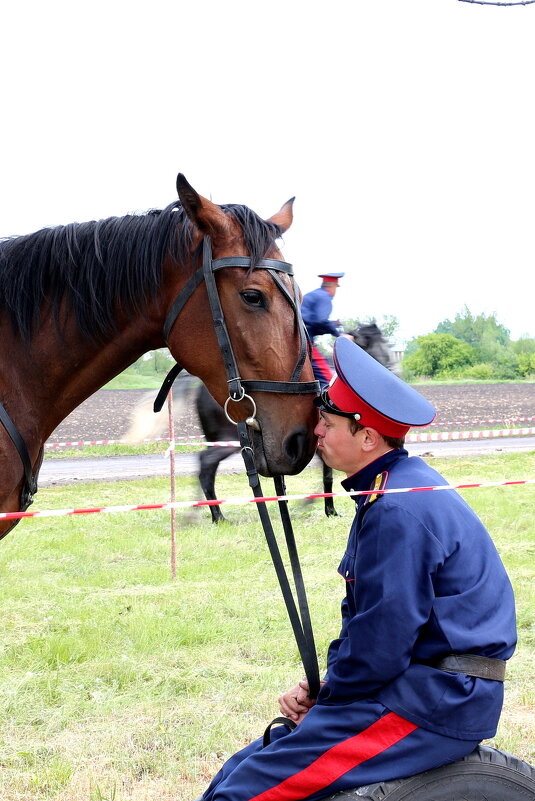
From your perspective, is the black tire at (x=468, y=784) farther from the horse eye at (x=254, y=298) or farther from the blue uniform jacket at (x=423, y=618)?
the horse eye at (x=254, y=298)

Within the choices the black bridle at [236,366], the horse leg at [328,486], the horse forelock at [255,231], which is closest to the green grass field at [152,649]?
the horse leg at [328,486]

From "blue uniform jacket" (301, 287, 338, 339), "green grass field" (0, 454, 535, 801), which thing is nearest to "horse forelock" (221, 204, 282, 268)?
"green grass field" (0, 454, 535, 801)

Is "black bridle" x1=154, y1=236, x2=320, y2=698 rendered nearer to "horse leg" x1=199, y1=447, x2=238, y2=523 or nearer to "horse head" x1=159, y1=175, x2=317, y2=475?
"horse head" x1=159, y1=175, x2=317, y2=475

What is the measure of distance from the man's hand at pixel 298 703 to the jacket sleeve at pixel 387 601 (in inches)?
13.2

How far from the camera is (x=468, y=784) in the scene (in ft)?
5.65

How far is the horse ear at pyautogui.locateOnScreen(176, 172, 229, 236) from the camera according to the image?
7.98ft

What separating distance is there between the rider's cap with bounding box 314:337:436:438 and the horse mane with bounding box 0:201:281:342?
2.88 feet

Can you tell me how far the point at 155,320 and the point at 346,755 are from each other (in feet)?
5.52

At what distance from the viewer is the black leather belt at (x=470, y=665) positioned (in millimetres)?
1675

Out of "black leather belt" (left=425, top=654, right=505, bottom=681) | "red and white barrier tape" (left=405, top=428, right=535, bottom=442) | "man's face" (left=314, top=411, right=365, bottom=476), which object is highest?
"man's face" (left=314, top=411, right=365, bottom=476)

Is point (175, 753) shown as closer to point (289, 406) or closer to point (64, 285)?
point (289, 406)

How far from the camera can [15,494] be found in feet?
8.45

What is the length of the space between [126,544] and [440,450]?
10137 mm

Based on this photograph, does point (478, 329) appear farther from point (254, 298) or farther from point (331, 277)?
point (254, 298)
